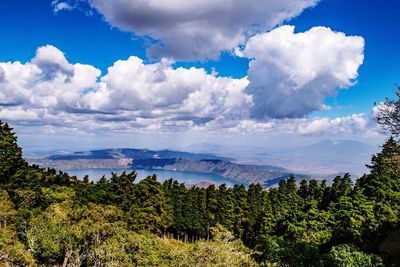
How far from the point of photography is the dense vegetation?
2767 cm

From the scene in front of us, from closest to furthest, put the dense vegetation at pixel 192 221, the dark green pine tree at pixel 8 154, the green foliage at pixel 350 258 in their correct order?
the dense vegetation at pixel 192 221, the green foliage at pixel 350 258, the dark green pine tree at pixel 8 154

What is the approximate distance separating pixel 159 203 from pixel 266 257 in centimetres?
3367

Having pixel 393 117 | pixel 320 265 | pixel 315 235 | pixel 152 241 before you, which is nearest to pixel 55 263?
pixel 152 241

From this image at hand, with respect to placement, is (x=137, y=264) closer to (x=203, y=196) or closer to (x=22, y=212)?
(x=22, y=212)

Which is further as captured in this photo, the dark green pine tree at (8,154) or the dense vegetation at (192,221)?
the dark green pine tree at (8,154)

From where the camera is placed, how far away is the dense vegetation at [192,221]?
27.7 m

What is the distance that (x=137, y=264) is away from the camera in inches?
1091

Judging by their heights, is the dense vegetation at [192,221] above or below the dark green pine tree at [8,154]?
below

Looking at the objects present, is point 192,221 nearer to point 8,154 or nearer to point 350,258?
point 8,154

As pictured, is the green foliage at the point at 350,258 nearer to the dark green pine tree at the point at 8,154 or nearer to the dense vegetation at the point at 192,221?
the dense vegetation at the point at 192,221

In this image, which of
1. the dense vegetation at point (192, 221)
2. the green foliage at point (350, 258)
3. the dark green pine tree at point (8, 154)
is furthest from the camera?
the dark green pine tree at point (8, 154)

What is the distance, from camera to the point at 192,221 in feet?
238

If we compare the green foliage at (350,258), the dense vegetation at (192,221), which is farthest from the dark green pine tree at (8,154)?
the green foliage at (350,258)

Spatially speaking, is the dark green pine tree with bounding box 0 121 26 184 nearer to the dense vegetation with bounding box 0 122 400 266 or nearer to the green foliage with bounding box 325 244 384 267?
the dense vegetation with bounding box 0 122 400 266
